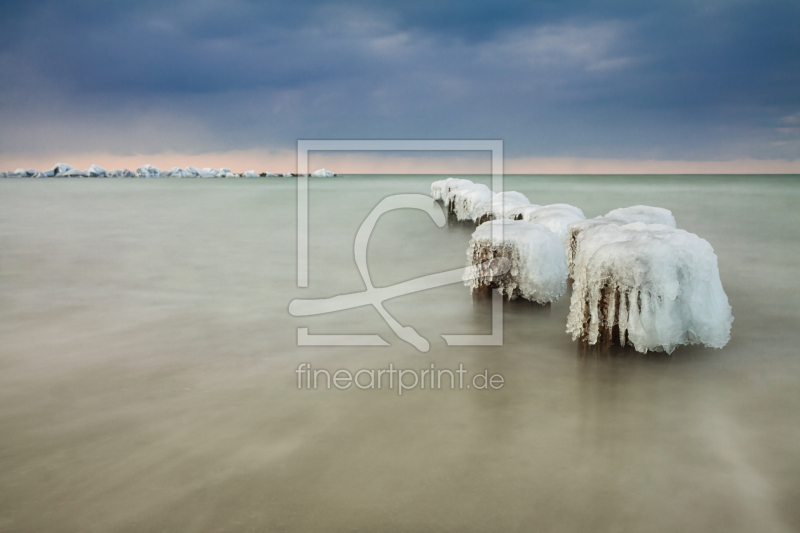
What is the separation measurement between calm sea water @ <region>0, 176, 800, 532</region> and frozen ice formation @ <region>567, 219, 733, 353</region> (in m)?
0.20

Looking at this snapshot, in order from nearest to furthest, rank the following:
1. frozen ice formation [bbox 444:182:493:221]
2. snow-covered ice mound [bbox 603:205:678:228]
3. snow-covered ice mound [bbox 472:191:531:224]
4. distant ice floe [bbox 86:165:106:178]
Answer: snow-covered ice mound [bbox 603:205:678:228]
snow-covered ice mound [bbox 472:191:531:224]
frozen ice formation [bbox 444:182:493:221]
distant ice floe [bbox 86:165:106:178]

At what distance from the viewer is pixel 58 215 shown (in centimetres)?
1741

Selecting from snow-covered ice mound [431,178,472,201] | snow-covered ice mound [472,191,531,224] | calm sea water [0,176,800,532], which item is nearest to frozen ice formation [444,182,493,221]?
snow-covered ice mound [472,191,531,224]

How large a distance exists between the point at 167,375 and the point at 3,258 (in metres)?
7.36

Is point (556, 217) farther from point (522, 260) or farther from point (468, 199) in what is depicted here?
point (468, 199)

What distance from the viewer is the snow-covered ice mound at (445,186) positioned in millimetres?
16600

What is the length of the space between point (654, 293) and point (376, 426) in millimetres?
2206

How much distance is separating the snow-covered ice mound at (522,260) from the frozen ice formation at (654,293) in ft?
4.07

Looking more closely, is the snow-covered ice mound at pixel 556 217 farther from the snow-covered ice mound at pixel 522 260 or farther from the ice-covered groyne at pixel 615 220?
the snow-covered ice mound at pixel 522 260

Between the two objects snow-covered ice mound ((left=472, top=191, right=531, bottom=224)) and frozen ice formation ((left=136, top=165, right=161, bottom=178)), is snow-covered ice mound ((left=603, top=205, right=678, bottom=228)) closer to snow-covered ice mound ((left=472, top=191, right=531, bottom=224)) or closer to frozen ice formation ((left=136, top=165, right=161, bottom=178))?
snow-covered ice mound ((left=472, top=191, right=531, bottom=224))

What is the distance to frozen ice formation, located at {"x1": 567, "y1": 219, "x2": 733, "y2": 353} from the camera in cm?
382

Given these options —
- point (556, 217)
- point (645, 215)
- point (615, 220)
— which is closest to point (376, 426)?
point (615, 220)

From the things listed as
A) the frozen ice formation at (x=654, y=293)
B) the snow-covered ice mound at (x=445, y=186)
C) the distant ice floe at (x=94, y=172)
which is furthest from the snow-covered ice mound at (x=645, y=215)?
the distant ice floe at (x=94, y=172)

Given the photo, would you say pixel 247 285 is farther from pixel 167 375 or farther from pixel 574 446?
pixel 574 446
